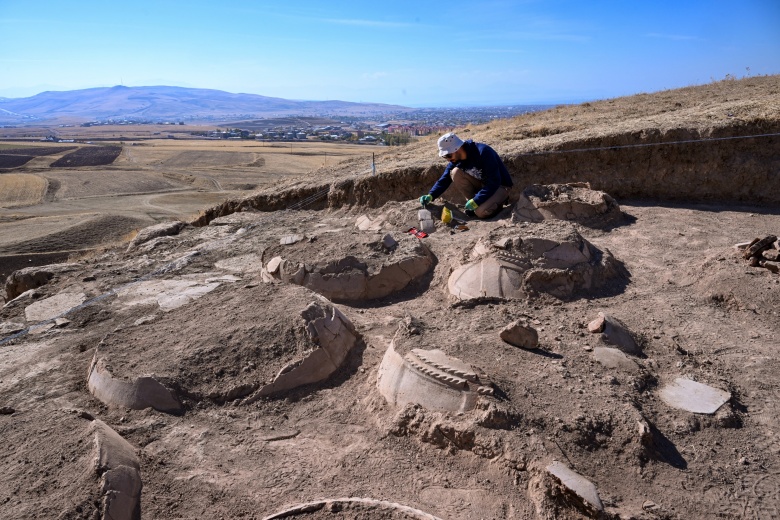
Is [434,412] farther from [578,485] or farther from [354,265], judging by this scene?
[354,265]

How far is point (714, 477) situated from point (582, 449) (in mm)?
656

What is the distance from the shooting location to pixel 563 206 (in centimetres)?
659

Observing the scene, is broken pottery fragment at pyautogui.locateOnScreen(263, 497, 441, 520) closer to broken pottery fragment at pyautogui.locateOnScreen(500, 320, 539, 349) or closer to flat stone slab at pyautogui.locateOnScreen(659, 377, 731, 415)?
broken pottery fragment at pyautogui.locateOnScreen(500, 320, 539, 349)

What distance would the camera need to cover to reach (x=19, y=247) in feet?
48.3

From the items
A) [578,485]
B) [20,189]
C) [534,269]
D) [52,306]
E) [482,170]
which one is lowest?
[20,189]

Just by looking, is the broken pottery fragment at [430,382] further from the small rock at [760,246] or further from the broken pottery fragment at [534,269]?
the small rock at [760,246]

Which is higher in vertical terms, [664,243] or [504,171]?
[504,171]

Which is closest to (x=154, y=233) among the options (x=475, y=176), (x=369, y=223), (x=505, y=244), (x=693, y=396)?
(x=369, y=223)

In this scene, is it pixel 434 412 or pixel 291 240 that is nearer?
pixel 434 412

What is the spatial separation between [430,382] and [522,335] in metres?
0.86

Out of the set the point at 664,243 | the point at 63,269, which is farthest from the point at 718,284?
the point at 63,269

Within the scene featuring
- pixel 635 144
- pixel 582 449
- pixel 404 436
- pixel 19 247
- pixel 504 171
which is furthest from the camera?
pixel 19 247

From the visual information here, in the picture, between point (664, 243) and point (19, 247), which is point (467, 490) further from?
point (19, 247)

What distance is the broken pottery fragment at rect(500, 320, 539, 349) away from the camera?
12.7 feet
